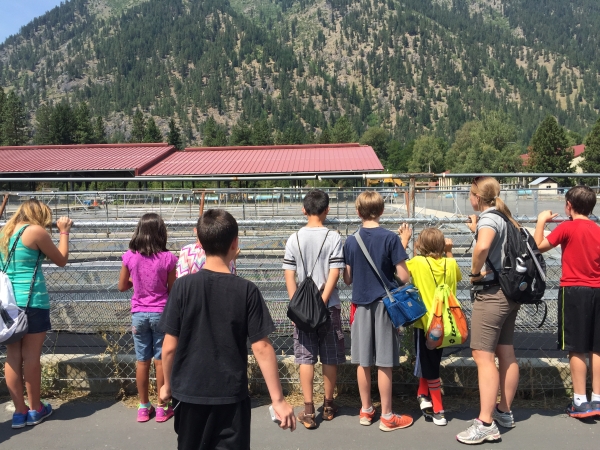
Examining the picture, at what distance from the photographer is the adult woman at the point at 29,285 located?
3.74m

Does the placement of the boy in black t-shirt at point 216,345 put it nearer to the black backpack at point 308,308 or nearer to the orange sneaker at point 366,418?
the black backpack at point 308,308

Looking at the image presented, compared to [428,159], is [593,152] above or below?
below

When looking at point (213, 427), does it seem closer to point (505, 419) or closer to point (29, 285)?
point (29, 285)

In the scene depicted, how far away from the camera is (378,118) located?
188m

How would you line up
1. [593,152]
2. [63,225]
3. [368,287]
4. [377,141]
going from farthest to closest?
1. [377,141]
2. [593,152]
3. [63,225]
4. [368,287]

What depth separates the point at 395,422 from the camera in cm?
378

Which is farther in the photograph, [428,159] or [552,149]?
[428,159]

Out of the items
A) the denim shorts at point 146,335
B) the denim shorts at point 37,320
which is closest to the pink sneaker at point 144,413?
the denim shorts at point 146,335

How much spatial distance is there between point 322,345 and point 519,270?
59.8 inches

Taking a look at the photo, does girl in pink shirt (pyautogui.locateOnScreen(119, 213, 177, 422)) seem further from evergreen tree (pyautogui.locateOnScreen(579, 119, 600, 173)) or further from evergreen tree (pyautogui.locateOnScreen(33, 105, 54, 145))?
evergreen tree (pyautogui.locateOnScreen(33, 105, 54, 145))

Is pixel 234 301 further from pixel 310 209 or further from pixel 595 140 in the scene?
pixel 595 140

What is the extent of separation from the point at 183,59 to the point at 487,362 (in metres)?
210

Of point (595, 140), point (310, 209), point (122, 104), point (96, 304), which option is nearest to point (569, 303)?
point (310, 209)

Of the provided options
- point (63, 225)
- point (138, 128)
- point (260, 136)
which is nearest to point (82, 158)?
point (63, 225)
